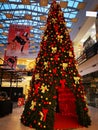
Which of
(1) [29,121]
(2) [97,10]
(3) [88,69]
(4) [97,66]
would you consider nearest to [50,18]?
(1) [29,121]

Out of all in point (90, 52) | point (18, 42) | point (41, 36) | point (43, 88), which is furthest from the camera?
point (41, 36)

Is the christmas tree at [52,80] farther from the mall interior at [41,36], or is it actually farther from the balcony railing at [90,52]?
the balcony railing at [90,52]

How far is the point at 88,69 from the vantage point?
1650 centimetres

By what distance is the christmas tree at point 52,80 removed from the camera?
6695 millimetres

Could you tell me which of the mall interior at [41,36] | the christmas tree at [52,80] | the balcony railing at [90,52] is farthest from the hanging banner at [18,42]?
the christmas tree at [52,80]

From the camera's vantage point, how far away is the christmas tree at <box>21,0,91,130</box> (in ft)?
22.0

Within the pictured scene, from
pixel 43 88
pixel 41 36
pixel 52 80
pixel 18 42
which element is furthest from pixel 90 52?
pixel 43 88

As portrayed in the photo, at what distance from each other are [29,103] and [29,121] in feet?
2.10

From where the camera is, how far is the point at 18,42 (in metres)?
13.2

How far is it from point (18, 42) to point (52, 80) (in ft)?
22.5

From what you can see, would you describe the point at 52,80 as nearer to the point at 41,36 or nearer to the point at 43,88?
the point at 43,88

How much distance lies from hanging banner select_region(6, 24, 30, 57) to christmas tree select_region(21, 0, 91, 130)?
16.9 feet

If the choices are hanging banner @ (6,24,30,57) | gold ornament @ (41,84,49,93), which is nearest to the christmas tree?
gold ornament @ (41,84,49,93)

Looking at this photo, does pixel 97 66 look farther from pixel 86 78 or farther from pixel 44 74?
pixel 44 74
